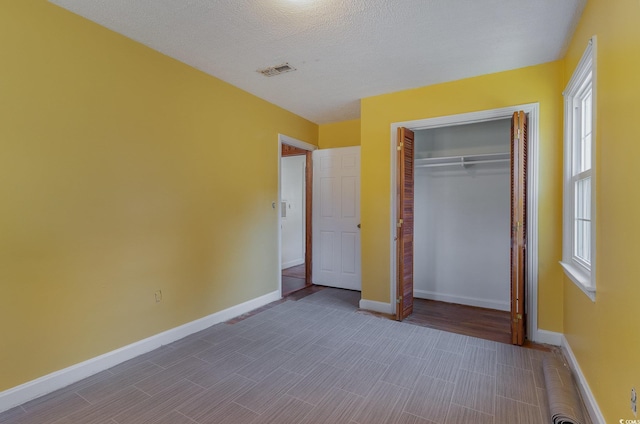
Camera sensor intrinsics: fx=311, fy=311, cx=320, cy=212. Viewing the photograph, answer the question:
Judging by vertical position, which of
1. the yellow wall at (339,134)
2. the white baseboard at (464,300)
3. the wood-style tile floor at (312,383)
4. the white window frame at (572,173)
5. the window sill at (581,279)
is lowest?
the wood-style tile floor at (312,383)

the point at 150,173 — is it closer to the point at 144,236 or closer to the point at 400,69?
the point at 144,236

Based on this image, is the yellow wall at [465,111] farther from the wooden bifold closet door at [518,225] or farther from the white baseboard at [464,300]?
the white baseboard at [464,300]

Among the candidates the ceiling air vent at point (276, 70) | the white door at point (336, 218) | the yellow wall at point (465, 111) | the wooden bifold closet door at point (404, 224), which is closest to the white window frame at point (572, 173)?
the yellow wall at point (465, 111)

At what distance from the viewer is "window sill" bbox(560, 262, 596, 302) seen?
1853mm

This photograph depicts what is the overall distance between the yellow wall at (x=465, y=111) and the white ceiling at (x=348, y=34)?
0.15m

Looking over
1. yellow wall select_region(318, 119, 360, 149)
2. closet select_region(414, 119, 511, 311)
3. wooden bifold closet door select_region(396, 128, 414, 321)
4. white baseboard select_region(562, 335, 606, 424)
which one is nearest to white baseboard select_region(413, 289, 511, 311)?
closet select_region(414, 119, 511, 311)

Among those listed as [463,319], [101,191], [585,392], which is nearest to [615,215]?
[585,392]

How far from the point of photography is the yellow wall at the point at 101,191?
1.95 meters

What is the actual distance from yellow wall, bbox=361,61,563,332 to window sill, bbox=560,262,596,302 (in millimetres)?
358

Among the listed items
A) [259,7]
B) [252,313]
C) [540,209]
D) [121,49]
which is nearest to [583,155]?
[540,209]

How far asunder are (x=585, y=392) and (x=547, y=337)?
102 centimetres

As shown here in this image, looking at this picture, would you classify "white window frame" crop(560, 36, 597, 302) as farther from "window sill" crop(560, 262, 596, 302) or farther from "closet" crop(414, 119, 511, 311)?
"closet" crop(414, 119, 511, 311)

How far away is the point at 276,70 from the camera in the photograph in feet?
10.0

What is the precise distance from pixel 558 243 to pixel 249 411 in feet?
9.44
